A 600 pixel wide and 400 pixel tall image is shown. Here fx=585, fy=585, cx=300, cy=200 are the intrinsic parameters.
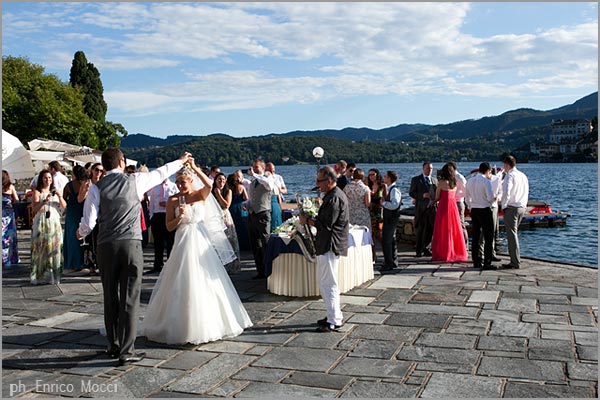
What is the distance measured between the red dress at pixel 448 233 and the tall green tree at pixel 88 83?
47332 millimetres

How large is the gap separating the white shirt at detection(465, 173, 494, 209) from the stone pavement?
5.43ft

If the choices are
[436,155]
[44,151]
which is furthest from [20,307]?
[436,155]

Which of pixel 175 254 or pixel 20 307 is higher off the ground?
pixel 175 254

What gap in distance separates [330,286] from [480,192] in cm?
444

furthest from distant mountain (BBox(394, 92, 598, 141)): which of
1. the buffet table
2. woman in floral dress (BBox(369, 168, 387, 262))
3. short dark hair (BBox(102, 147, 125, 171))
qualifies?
short dark hair (BBox(102, 147, 125, 171))

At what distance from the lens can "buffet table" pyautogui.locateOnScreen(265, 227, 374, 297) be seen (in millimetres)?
8078

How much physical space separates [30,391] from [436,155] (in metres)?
117

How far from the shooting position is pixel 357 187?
962 cm

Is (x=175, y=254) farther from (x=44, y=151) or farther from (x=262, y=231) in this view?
(x=44, y=151)

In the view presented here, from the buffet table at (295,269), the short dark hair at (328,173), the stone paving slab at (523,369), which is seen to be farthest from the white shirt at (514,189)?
the stone paving slab at (523,369)

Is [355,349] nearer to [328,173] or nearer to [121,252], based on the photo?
[328,173]

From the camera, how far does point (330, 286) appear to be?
6566 mm

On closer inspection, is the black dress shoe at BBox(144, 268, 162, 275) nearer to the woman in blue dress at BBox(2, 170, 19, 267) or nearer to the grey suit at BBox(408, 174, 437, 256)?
the woman in blue dress at BBox(2, 170, 19, 267)

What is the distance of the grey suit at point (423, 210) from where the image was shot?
11312mm
